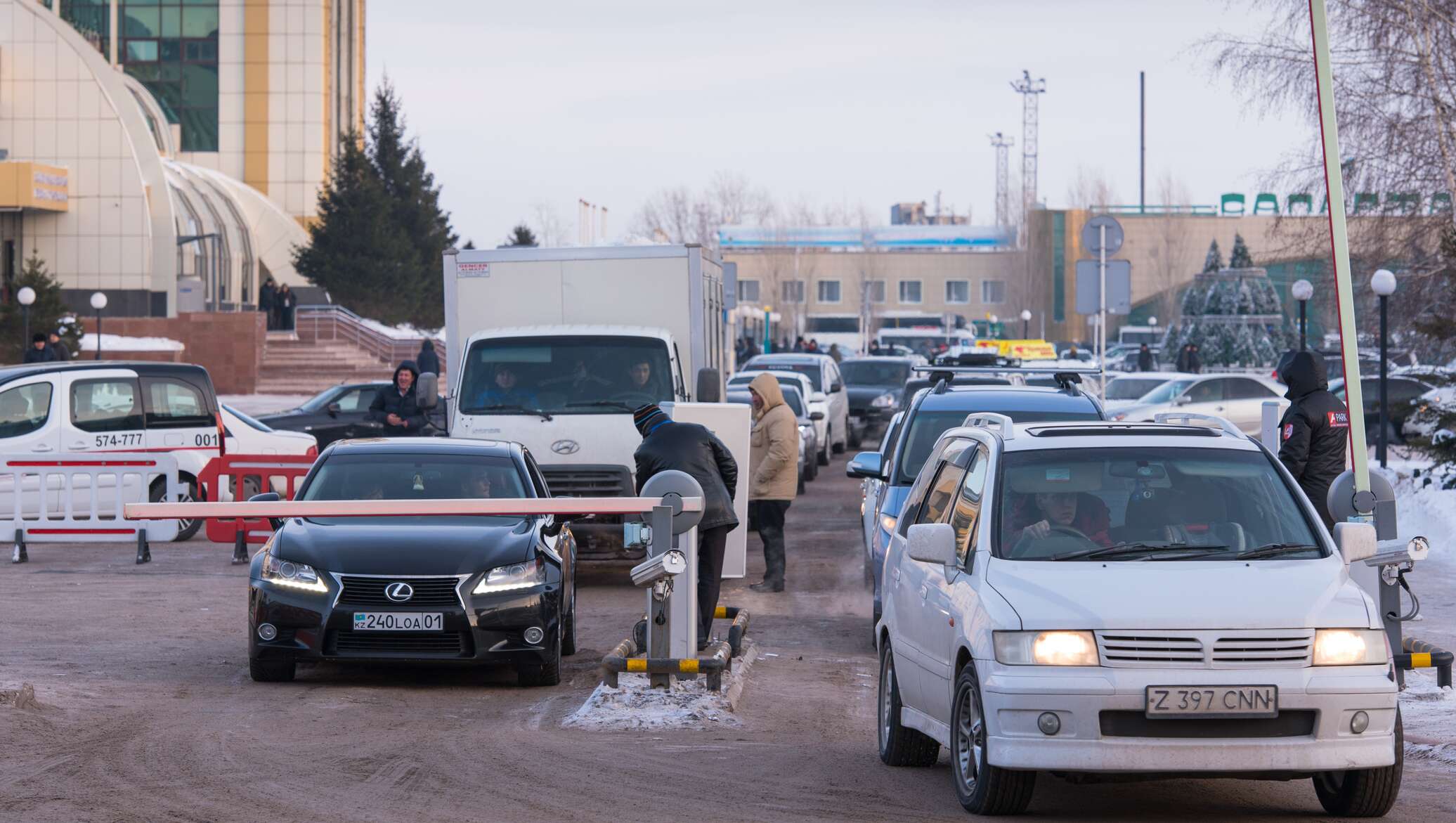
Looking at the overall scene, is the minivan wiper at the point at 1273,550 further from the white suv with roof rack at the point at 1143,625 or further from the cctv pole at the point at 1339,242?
the cctv pole at the point at 1339,242

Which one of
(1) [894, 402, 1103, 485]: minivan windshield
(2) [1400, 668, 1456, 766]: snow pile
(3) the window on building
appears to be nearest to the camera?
(2) [1400, 668, 1456, 766]: snow pile

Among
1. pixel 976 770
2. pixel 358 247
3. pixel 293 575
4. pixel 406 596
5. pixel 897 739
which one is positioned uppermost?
pixel 358 247

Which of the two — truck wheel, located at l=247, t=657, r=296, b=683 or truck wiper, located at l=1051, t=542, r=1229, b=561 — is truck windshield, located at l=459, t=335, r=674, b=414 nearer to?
truck wheel, located at l=247, t=657, r=296, b=683

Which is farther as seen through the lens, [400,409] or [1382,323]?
[1382,323]

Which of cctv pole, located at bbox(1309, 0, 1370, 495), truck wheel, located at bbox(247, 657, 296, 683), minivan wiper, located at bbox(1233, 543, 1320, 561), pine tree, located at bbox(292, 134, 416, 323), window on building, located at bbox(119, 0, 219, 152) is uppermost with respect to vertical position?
window on building, located at bbox(119, 0, 219, 152)

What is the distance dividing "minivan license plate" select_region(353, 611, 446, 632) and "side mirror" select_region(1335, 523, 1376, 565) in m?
5.27

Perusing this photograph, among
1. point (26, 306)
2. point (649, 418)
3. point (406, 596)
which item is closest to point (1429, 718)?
point (649, 418)

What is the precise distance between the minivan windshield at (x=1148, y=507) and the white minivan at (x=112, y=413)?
45.0ft

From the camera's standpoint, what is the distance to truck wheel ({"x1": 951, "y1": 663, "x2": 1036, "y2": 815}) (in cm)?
686

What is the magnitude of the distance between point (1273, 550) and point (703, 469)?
516cm

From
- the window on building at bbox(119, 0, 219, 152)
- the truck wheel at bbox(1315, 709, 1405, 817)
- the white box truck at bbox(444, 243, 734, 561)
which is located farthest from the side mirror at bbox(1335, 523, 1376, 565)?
the window on building at bbox(119, 0, 219, 152)

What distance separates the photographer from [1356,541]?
720 centimetres

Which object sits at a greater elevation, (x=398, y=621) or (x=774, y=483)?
(x=774, y=483)

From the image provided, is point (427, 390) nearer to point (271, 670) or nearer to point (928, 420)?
point (928, 420)
